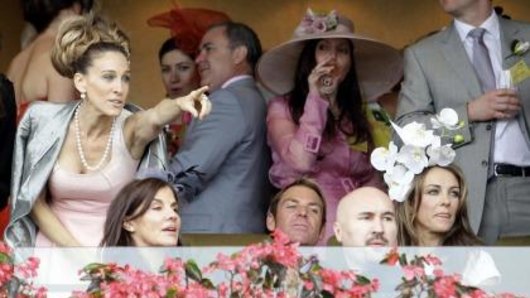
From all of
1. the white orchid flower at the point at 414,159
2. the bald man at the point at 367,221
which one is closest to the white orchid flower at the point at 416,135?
the white orchid flower at the point at 414,159

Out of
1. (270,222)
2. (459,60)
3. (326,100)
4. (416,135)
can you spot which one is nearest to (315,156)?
(326,100)

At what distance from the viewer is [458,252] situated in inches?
235

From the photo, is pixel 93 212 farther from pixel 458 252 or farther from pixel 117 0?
pixel 117 0

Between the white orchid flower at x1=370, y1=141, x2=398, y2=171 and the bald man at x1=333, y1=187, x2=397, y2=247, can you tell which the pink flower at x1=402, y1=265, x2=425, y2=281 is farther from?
the white orchid flower at x1=370, y1=141, x2=398, y2=171

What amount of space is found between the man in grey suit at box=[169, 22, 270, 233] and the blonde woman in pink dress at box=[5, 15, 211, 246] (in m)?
0.42

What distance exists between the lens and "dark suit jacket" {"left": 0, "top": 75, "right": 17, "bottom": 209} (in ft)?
21.2

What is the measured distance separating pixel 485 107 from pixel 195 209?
1044 millimetres

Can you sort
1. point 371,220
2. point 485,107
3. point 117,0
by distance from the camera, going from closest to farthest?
point 371,220, point 485,107, point 117,0

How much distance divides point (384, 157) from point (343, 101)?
19.6 inches

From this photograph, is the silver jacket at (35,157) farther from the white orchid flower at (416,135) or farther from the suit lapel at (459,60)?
the suit lapel at (459,60)

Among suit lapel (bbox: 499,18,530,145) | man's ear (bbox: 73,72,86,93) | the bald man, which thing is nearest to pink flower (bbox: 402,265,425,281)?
the bald man

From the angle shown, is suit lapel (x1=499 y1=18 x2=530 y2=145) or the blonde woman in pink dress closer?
the blonde woman in pink dress

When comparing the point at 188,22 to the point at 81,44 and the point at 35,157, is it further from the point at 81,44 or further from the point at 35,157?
the point at 35,157

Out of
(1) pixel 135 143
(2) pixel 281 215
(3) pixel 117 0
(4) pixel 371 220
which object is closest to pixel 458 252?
(4) pixel 371 220
